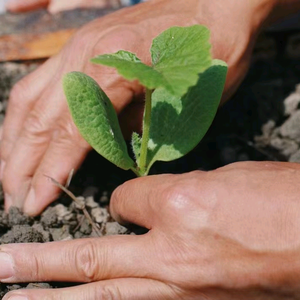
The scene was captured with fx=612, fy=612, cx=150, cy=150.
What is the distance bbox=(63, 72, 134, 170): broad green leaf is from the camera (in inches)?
49.1

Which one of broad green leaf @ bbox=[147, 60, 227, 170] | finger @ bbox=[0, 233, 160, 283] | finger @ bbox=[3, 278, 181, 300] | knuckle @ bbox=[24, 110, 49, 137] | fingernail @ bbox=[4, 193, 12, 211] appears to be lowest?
fingernail @ bbox=[4, 193, 12, 211]

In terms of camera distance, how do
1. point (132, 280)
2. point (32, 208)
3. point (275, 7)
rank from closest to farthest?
point (132, 280)
point (32, 208)
point (275, 7)

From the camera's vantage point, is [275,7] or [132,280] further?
[275,7]

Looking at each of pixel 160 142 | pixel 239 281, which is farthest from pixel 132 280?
pixel 160 142

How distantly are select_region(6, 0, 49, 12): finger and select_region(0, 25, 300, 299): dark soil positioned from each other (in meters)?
0.60

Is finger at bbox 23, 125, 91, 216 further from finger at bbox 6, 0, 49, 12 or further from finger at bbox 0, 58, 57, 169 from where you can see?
finger at bbox 6, 0, 49, 12

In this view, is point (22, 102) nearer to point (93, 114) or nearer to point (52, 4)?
point (93, 114)

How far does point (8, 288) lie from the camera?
1.32 m

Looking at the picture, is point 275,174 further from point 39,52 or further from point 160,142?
point 39,52

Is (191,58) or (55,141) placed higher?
(191,58)

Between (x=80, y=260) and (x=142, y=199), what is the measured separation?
179mm

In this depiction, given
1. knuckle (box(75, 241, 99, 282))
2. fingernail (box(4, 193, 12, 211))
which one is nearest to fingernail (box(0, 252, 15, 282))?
knuckle (box(75, 241, 99, 282))

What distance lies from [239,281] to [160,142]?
39 centimetres

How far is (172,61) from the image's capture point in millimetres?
1134
